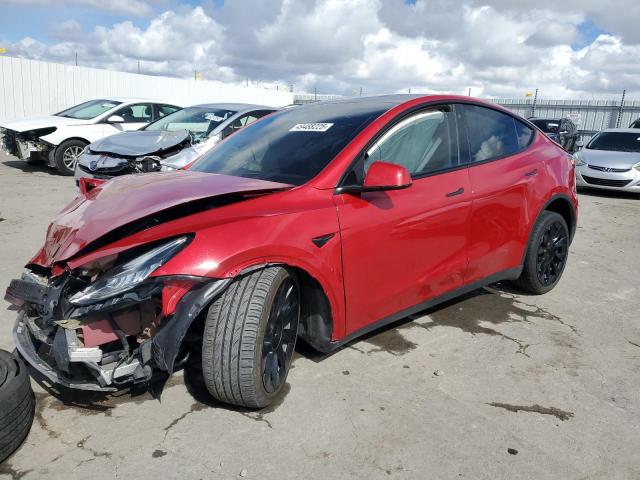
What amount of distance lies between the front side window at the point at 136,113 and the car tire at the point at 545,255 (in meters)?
8.92

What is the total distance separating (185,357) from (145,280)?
0.55 meters

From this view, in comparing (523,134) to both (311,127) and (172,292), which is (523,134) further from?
(172,292)

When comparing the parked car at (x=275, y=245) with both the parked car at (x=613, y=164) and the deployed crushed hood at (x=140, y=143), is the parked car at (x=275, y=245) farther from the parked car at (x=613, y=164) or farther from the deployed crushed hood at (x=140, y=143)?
the parked car at (x=613, y=164)

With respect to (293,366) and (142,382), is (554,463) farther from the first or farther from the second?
(142,382)

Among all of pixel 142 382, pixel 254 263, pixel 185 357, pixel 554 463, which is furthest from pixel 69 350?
pixel 554 463

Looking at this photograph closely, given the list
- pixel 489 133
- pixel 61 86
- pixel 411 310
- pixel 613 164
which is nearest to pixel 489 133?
pixel 489 133

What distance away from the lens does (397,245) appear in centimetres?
301

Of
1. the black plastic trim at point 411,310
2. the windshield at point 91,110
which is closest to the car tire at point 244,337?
the black plastic trim at point 411,310

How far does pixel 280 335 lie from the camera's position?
2695mm

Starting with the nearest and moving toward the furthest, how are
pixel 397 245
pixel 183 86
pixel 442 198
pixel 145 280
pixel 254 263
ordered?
pixel 145 280, pixel 254 263, pixel 397 245, pixel 442 198, pixel 183 86

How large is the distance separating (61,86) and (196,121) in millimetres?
12207

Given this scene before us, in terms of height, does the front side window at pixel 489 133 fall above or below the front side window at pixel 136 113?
above

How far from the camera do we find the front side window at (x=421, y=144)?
3125mm

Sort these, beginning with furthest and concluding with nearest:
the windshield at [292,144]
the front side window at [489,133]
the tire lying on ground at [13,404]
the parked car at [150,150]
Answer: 1. the parked car at [150,150]
2. the front side window at [489,133]
3. the windshield at [292,144]
4. the tire lying on ground at [13,404]
